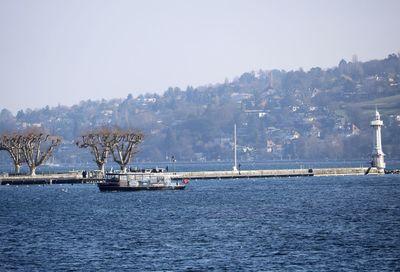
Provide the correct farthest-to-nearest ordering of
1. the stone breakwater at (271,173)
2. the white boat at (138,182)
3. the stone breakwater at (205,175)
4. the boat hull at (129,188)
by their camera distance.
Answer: the stone breakwater at (271,173) → the stone breakwater at (205,175) → the white boat at (138,182) → the boat hull at (129,188)

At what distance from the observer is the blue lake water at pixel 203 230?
2334 inches

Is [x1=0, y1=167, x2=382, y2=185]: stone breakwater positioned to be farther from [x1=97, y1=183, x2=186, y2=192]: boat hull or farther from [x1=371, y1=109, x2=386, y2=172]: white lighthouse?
Answer: [x1=97, y1=183, x2=186, y2=192]: boat hull

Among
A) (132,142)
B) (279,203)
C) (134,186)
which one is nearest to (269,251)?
(279,203)

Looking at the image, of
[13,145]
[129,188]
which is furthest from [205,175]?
[129,188]

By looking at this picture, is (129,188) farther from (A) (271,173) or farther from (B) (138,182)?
(A) (271,173)

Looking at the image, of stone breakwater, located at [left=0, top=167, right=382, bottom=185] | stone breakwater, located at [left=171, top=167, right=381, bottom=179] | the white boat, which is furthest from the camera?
stone breakwater, located at [left=171, top=167, right=381, bottom=179]

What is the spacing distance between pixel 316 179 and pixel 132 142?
28893 millimetres

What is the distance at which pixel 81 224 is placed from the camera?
8238cm

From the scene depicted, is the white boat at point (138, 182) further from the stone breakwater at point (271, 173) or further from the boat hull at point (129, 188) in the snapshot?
the stone breakwater at point (271, 173)

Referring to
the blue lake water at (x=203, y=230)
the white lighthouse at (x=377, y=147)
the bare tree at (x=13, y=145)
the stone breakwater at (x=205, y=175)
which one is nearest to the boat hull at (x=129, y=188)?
the blue lake water at (x=203, y=230)

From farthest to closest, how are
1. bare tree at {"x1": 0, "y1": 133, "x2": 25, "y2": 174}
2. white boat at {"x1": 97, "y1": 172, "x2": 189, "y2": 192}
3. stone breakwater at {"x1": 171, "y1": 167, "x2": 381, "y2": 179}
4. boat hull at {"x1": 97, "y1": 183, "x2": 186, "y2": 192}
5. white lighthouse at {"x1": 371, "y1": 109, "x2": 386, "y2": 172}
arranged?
stone breakwater at {"x1": 171, "y1": 167, "x2": 381, "y2": 179} < white lighthouse at {"x1": 371, "y1": 109, "x2": 386, "y2": 172} < bare tree at {"x1": 0, "y1": 133, "x2": 25, "y2": 174} < white boat at {"x1": 97, "y1": 172, "x2": 189, "y2": 192} < boat hull at {"x1": 97, "y1": 183, "x2": 186, "y2": 192}

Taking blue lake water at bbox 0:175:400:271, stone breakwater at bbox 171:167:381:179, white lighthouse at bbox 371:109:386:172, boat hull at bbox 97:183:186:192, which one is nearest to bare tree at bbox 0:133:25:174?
stone breakwater at bbox 171:167:381:179

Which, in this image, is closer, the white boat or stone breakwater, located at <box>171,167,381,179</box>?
the white boat

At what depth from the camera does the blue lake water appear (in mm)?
59281
